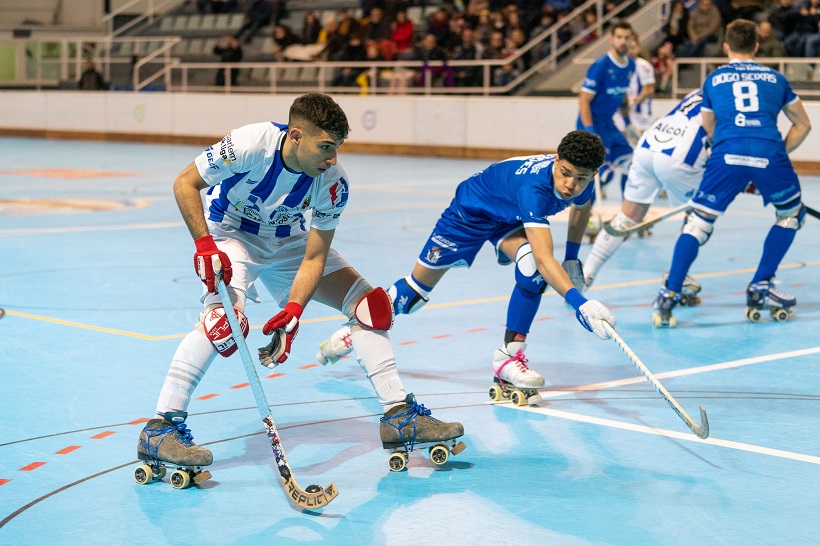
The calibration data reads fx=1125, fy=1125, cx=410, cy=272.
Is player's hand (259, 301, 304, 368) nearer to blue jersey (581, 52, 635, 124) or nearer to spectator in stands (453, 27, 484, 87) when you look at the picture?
blue jersey (581, 52, 635, 124)

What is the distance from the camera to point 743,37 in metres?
7.20

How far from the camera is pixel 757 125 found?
7117 millimetres

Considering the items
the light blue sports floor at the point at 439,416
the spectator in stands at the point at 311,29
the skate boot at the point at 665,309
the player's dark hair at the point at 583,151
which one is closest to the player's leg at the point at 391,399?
the light blue sports floor at the point at 439,416

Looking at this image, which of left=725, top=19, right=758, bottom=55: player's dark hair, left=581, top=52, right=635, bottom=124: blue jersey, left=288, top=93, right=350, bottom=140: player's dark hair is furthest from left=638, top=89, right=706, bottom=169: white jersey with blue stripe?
left=288, top=93, right=350, bottom=140: player's dark hair

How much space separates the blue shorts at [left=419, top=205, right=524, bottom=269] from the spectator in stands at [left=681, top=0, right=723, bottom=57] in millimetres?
14194

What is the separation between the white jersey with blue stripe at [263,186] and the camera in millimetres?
4211

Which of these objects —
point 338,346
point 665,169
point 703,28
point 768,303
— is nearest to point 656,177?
point 665,169

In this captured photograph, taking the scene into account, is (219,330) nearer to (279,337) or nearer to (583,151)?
(279,337)

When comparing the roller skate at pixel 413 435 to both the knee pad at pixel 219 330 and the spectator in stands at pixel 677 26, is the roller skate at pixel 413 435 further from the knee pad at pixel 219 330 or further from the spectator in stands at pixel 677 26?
the spectator in stands at pixel 677 26

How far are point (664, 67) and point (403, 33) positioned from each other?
612 cm

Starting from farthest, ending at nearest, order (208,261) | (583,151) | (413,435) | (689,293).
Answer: (689,293) < (583,151) < (413,435) < (208,261)

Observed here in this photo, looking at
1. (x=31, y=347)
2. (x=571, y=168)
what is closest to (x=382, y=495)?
(x=571, y=168)

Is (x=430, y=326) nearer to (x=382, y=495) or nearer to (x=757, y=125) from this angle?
(x=757, y=125)

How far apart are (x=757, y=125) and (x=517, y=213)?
7.87 feet
